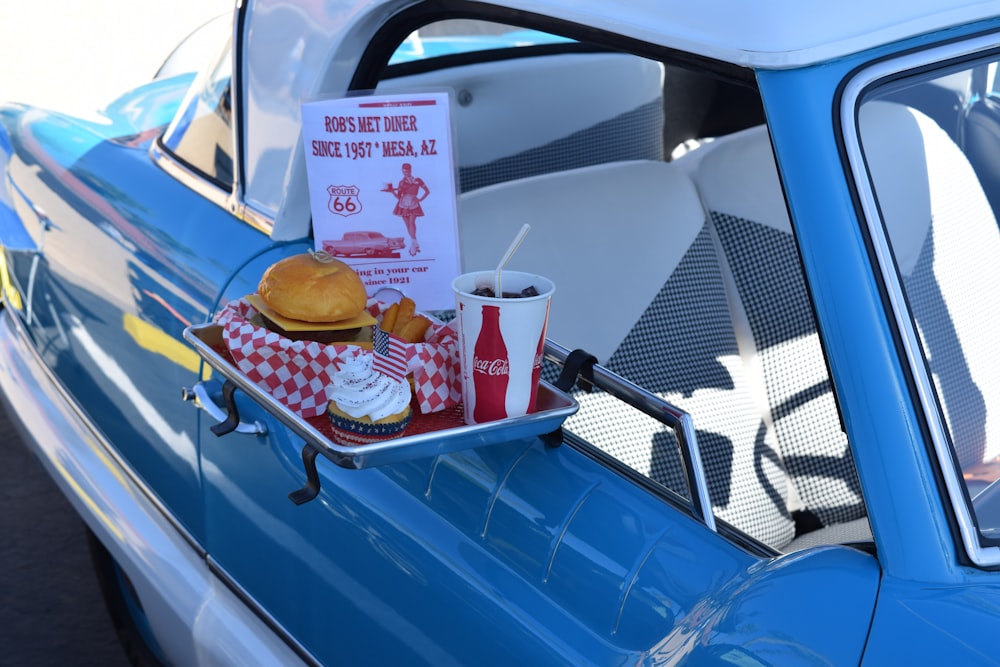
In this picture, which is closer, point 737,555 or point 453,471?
point 737,555

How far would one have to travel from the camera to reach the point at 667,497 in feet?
4.43

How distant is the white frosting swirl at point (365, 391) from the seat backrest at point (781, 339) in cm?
102

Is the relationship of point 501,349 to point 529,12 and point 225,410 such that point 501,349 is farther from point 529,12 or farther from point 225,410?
point 225,410

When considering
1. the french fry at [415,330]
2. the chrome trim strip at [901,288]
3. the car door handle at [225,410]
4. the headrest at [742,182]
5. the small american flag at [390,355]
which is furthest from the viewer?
the headrest at [742,182]

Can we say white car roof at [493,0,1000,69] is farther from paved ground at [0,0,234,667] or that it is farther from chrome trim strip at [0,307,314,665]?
paved ground at [0,0,234,667]

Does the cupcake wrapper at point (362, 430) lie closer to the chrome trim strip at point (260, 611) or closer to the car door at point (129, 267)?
the chrome trim strip at point (260, 611)

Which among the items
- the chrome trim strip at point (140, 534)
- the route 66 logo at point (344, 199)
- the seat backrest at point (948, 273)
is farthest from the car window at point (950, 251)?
the chrome trim strip at point (140, 534)

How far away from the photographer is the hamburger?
144 cm

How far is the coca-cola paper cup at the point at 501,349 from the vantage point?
4.24 ft

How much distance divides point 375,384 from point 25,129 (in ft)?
5.70

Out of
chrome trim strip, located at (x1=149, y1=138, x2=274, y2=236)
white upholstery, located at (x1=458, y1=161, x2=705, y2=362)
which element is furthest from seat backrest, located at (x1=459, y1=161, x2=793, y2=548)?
chrome trim strip, located at (x1=149, y1=138, x2=274, y2=236)

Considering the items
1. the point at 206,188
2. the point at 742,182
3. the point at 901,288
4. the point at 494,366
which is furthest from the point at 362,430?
the point at 742,182

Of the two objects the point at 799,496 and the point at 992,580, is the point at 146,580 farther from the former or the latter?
the point at 992,580

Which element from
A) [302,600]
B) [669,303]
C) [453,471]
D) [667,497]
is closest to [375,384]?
[453,471]
